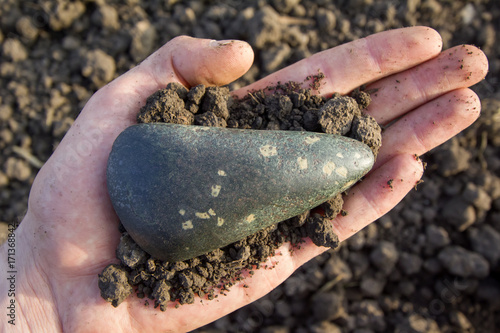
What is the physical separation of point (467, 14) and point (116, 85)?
3.20m

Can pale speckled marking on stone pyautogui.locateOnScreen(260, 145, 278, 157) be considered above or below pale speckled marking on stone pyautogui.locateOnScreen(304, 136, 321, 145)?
above

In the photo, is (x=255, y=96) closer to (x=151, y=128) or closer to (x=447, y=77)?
(x=151, y=128)

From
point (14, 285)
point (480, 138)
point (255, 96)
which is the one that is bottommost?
point (480, 138)

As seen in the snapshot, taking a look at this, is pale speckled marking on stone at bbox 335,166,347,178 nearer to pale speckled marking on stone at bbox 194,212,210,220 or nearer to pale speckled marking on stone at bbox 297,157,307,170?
pale speckled marking on stone at bbox 297,157,307,170

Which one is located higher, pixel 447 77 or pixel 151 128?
pixel 151 128

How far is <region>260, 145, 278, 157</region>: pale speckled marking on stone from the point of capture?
7.69 ft

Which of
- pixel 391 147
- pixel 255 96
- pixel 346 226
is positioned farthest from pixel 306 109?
pixel 346 226

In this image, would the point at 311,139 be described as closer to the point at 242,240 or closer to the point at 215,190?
the point at 215,190

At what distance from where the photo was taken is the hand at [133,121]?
97.6 inches

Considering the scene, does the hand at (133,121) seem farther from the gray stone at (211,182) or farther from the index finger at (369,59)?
the gray stone at (211,182)

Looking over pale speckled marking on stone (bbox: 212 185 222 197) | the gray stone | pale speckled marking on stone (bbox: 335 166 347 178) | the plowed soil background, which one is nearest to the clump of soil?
the gray stone

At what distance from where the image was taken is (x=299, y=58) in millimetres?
3475

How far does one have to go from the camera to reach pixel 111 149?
2480mm

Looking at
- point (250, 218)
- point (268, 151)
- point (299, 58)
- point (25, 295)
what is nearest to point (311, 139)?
point (268, 151)
